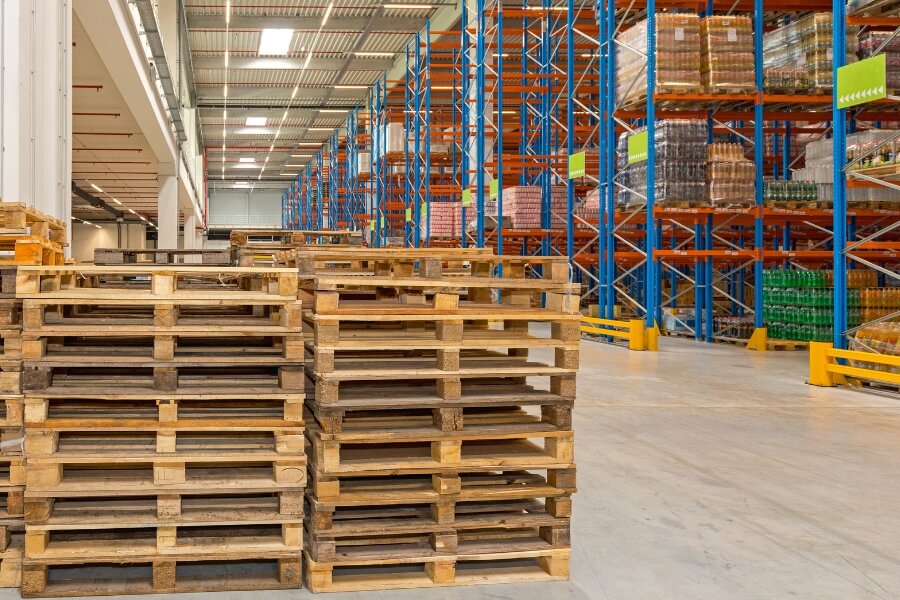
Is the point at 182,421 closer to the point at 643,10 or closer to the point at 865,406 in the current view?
the point at 865,406

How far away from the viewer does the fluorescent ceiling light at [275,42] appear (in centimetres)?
2497

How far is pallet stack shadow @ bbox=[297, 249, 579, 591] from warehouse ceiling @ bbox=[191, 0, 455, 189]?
2058 centimetres

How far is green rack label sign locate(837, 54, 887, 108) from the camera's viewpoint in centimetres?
830

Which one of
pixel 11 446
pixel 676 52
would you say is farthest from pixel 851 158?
pixel 11 446

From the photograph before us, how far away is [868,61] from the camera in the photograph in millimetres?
8492

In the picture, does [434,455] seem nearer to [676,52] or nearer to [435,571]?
[435,571]

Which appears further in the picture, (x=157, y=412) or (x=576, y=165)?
(x=576, y=165)

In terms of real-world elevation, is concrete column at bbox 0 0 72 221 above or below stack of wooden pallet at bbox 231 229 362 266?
above

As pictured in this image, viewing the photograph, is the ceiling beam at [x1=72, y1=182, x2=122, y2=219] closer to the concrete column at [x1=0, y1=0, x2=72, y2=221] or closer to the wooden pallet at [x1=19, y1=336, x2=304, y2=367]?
the concrete column at [x1=0, y1=0, x2=72, y2=221]

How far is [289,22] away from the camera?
2377 cm

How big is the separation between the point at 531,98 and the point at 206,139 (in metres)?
26.5

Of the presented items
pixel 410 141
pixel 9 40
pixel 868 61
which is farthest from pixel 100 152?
pixel 868 61

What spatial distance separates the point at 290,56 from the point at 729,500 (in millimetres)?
25593

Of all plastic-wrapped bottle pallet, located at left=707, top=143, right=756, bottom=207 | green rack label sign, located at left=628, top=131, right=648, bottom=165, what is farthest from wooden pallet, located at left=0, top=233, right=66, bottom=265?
plastic-wrapped bottle pallet, located at left=707, top=143, right=756, bottom=207
